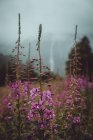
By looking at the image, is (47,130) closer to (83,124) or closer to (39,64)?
(39,64)

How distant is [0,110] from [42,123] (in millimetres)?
4353

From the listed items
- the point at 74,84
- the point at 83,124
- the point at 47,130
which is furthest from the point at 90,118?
the point at 47,130

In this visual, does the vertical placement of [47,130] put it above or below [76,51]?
below

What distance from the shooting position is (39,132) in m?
7.59

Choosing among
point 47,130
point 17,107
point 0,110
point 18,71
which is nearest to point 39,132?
point 47,130

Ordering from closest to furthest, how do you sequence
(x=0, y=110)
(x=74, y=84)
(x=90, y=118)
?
(x=74, y=84) → (x=90, y=118) → (x=0, y=110)

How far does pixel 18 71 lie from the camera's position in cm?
804

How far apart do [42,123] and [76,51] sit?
2.14m

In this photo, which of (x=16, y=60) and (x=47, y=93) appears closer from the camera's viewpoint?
(x=47, y=93)

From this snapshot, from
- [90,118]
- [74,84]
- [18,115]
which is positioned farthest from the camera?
[90,118]

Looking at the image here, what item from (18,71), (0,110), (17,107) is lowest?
(0,110)

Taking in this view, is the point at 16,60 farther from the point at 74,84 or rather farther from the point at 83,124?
the point at 83,124

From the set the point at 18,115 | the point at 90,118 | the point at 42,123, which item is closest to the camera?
the point at 42,123

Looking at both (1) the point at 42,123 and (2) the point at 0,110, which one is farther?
(2) the point at 0,110
